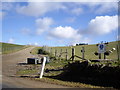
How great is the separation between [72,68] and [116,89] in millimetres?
3730

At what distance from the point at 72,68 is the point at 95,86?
2755 mm

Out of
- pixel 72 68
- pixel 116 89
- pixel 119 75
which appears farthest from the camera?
pixel 72 68

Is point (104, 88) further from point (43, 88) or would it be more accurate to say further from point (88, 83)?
point (43, 88)

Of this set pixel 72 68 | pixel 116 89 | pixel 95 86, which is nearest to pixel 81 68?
pixel 72 68

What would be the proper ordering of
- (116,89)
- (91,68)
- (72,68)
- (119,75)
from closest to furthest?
(116,89) < (119,75) < (91,68) < (72,68)

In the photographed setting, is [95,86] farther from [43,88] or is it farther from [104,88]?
[43,88]

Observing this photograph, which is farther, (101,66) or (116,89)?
A: (101,66)

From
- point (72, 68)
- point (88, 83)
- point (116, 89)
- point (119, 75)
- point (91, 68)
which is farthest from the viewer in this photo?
point (72, 68)

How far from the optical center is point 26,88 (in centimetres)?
947

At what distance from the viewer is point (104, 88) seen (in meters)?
9.38

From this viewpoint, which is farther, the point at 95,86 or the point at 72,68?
the point at 72,68

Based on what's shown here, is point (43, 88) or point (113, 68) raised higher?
point (113, 68)

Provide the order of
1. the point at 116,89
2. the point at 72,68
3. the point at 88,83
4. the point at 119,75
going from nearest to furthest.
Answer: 1. the point at 116,89
2. the point at 119,75
3. the point at 88,83
4. the point at 72,68

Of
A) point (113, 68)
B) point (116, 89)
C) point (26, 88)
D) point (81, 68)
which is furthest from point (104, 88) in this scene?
point (26, 88)
